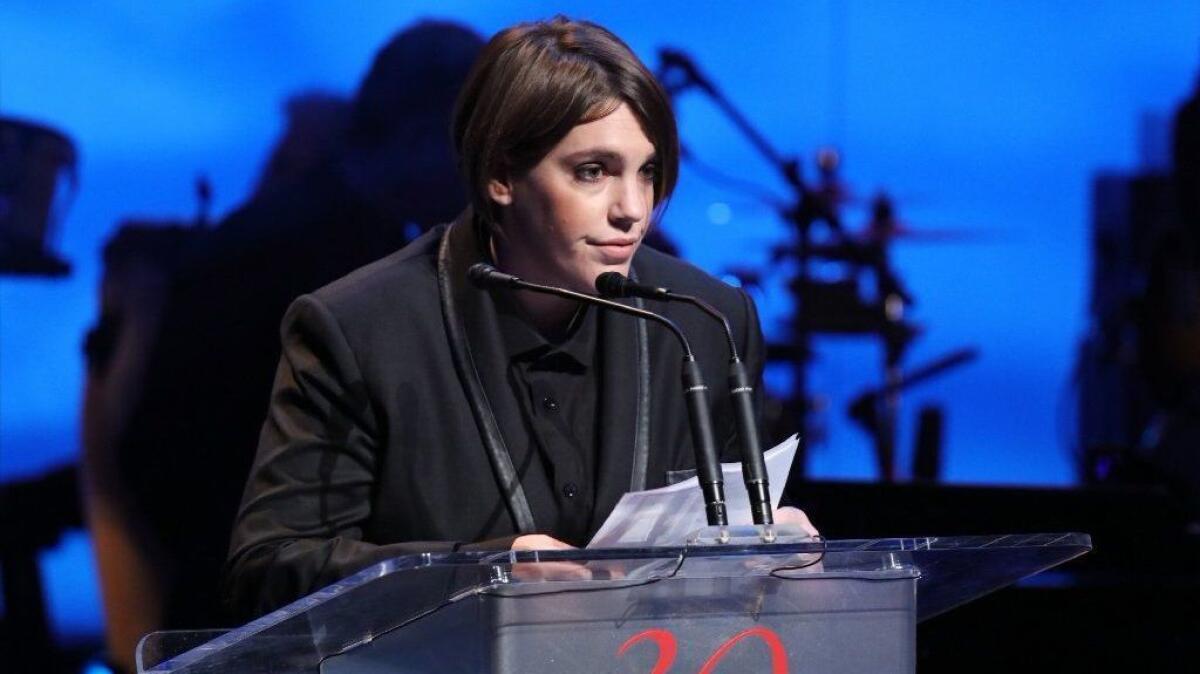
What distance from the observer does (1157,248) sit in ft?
14.8

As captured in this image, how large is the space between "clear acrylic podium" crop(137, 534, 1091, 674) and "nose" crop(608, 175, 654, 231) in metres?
0.68

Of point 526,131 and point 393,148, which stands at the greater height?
point 393,148

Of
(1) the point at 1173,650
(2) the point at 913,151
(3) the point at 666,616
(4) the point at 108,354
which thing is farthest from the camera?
(2) the point at 913,151

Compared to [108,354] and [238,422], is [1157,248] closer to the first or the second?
[238,422]

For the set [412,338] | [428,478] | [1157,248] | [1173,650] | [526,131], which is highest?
[1157,248]

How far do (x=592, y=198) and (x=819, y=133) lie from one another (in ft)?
7.46

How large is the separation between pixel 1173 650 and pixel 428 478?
2.09 metres

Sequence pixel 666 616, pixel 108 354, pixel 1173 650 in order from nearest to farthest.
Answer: pixel 666 616
pixel 1173 650
pixel 108 354

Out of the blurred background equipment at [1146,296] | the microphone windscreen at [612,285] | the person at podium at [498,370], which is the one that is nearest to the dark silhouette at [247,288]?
the person at podium at [498,370]

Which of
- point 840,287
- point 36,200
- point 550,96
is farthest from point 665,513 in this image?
point 840,287

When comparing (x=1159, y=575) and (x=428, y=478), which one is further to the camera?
(x=1159, y=575)

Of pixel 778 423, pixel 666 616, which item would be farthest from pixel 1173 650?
pixel 666 616

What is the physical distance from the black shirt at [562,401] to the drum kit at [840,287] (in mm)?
1865

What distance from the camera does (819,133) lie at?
4.27 meters
